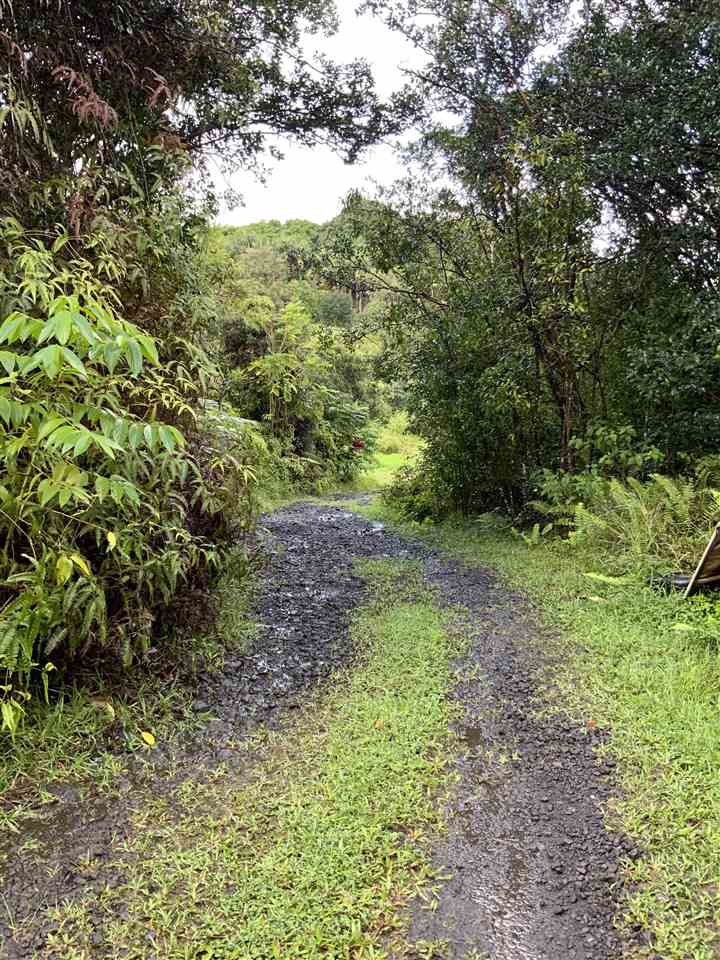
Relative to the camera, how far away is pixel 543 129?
20.8 ft

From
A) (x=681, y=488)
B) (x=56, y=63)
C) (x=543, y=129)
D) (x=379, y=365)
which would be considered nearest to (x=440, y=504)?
(x=379, y=365)

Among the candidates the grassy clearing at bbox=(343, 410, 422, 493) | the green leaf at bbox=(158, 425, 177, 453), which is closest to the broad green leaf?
the green leaf at bbox=(158, 425, 177, 453)

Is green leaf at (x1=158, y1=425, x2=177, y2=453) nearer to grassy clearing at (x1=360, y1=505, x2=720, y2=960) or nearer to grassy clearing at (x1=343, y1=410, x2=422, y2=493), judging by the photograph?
grassy clearing at (x1=360, y1=505, x2=720, y2=960)

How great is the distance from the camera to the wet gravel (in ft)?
6.24

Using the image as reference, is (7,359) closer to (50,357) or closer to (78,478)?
(50,357)

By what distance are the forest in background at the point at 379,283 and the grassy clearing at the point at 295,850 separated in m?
0.87

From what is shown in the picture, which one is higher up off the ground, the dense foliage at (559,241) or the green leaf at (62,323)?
the dense foliage at (559,241)

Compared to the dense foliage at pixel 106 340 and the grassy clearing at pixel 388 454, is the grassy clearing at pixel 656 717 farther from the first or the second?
the grassy clearing at pixel 388 454

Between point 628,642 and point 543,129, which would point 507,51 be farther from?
point 628,642

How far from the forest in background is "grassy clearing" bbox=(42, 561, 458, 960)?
869 millimetres

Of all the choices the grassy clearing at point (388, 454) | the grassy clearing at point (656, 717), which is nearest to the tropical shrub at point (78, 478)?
the grassy clearing at point (656, 717)

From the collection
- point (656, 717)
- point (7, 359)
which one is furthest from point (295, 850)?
point (7, 359)

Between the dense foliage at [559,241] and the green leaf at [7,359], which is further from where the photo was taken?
the dense foliage at [559,241]

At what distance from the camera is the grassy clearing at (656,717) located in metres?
1.95
